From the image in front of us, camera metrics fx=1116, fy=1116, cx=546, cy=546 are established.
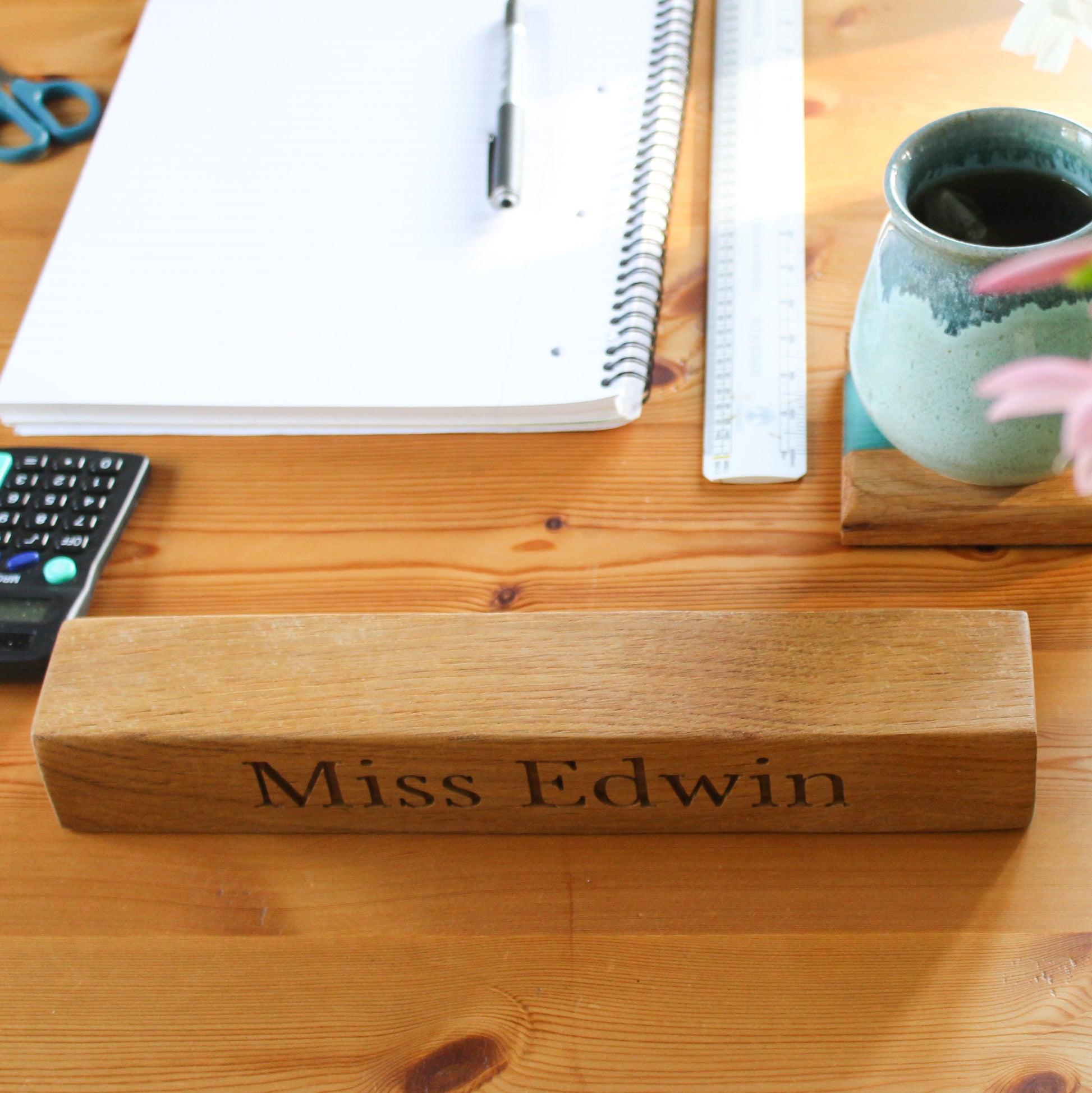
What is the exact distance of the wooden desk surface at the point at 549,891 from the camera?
0.44 meters

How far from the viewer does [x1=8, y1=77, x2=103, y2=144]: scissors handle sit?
0.79 metres

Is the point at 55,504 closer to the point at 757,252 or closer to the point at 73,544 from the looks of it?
the point at 73,544

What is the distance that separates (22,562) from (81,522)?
35 millimetres

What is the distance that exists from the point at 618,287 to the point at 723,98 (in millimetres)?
Answer: 211

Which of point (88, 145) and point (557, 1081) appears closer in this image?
point (557, 1081)

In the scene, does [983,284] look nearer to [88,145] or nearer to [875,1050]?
[875,1050]

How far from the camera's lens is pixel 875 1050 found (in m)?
0.43

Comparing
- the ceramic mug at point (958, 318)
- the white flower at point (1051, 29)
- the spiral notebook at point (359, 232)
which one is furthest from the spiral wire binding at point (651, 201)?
the white flower at point (1051, 29)

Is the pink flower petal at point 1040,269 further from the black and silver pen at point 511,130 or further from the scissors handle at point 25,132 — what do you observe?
the scissors handle at point 25,132

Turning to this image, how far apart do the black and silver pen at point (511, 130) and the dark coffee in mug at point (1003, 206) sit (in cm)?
28

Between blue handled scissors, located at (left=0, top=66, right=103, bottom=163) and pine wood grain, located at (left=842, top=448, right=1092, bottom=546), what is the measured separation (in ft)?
1.97

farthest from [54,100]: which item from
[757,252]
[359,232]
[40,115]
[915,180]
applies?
[915,180]

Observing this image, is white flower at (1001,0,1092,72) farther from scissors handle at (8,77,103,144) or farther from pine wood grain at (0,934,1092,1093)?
scissors handle at (8,77,103,144)

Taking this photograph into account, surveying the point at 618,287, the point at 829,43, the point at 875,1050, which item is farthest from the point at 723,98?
the point at 875,1050
